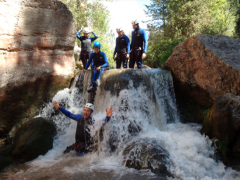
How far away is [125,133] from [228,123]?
219cm

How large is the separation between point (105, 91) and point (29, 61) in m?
2.46

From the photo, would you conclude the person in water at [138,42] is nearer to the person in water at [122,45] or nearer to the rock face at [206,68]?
the person in water at [122,45]

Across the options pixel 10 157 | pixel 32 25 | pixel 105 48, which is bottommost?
pixel 10 157

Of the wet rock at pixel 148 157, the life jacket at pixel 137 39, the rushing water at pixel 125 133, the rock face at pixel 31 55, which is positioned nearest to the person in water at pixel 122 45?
the life jacket at pixel 137 39

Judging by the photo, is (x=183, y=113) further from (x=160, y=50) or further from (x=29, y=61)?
(x=160, y=50)

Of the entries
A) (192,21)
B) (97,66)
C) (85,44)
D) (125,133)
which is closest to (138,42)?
(97,66)

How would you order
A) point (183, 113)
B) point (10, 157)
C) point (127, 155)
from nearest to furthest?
1. point (127, 155)
2. point (10, 157)
3. point (183, 113)

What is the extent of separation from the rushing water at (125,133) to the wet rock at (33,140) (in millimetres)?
181

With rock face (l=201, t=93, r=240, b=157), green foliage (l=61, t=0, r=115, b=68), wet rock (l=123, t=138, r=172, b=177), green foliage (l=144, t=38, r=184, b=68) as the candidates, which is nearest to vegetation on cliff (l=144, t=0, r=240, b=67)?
green foliage (l=144, t=38, r=184, b=68)

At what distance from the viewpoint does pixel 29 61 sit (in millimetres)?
5645

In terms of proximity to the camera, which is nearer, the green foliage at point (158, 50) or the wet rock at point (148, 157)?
the wet rock at point (148, 157)

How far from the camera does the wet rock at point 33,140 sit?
4.12m

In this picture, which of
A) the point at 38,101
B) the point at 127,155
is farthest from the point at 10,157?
the point at 127,155

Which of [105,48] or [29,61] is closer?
[29,61]
